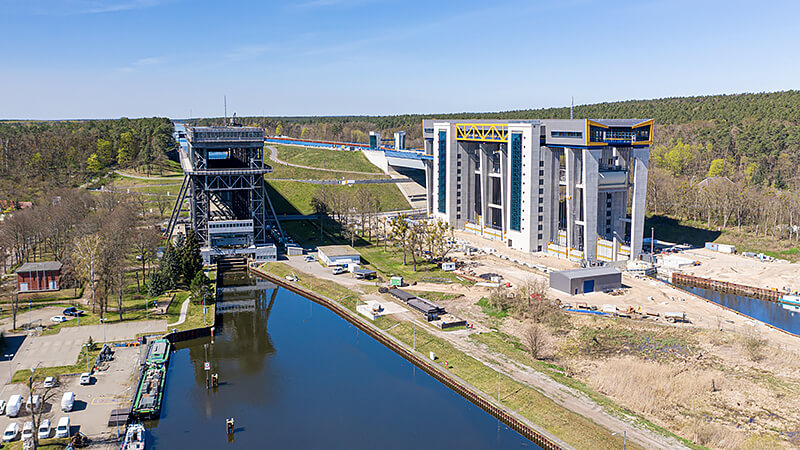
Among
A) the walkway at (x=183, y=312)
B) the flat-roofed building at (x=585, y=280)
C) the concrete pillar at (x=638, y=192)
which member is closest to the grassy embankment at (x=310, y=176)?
the walkway at (x=183, y=312)

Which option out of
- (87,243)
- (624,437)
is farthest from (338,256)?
(624,437)

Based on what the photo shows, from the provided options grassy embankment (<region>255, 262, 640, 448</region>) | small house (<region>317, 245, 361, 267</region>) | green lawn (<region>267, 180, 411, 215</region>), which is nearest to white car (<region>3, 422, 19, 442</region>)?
grassy embankment (<region>255, 262, 640, 448</region>)

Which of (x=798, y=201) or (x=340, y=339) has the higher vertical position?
(x=798, y=201)

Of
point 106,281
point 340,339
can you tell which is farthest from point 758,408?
point 106,281

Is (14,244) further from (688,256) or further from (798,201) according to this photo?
(798,201)

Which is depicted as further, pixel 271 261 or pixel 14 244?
pixel 271 261

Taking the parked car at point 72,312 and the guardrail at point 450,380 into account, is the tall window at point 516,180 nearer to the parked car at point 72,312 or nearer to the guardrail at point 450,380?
the guardrail at point 450,380
